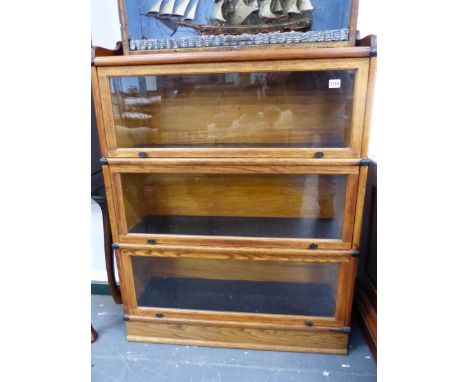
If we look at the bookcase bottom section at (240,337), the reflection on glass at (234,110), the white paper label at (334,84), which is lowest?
the bookcase bottom section at (240,337)

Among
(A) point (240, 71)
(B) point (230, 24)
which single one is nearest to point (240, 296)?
(A) point (240, 71)

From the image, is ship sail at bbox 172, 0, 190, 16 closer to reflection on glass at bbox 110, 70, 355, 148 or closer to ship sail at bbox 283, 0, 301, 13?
reflection on glass at bbox 110, 70, 355, 148

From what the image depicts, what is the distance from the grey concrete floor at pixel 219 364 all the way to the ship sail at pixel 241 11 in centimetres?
125

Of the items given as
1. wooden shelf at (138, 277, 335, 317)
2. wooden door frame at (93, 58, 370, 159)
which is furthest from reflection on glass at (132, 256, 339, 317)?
wooden door frame at (93, 58, 370, 159)

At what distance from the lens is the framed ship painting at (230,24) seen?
937 mm

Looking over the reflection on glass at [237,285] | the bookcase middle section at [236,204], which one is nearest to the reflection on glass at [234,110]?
the bookcase middle section at [236,204]

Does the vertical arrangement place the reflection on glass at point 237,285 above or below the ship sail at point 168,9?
below

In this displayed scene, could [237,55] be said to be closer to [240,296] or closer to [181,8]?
[181,8]

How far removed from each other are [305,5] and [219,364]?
1322 mm

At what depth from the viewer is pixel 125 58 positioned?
0.95 m

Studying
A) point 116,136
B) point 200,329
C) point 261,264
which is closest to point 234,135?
point 116,136

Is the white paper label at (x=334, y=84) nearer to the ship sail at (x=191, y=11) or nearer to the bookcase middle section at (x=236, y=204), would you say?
the bookcase middle section at (x=236, y=204)

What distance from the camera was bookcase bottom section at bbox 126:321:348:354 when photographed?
1.19 metres
